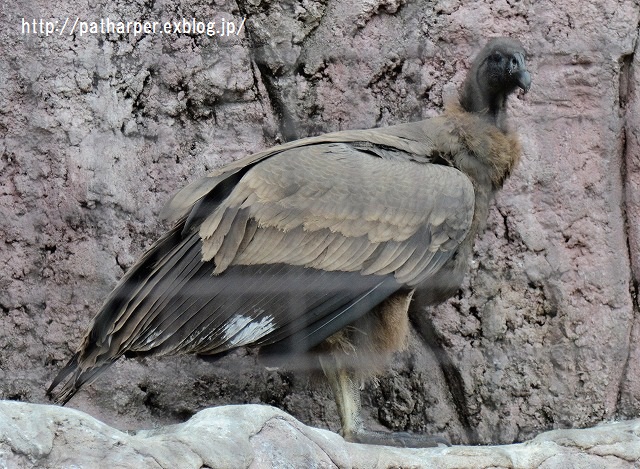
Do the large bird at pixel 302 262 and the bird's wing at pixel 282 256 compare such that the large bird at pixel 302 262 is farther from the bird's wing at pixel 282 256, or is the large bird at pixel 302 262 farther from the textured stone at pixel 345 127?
the textured stone at pixel 345 127

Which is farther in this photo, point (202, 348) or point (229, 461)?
point (202, 348)

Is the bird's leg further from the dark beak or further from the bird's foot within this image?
the dark beak

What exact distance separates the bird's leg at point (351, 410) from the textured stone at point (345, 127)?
326mm

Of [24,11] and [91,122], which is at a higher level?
[24,11]

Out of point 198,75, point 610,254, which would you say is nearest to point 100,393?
point 198,75

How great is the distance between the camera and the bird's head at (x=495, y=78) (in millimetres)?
3510

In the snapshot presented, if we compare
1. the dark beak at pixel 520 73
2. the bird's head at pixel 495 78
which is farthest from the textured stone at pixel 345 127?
the dark beak at pixel 520 73

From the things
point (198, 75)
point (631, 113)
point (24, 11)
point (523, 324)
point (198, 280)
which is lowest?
point (523, 324)

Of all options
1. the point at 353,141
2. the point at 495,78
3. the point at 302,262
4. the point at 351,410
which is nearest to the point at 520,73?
the point at 495,78

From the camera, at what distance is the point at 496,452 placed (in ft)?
10.0

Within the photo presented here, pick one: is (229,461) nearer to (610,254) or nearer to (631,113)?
(610,254)

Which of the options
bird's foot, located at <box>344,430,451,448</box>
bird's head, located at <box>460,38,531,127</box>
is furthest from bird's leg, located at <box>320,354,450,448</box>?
bird's head, located at <box>460,38,531,127</box>

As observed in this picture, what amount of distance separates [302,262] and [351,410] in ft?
1.77

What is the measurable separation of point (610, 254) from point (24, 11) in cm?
210
